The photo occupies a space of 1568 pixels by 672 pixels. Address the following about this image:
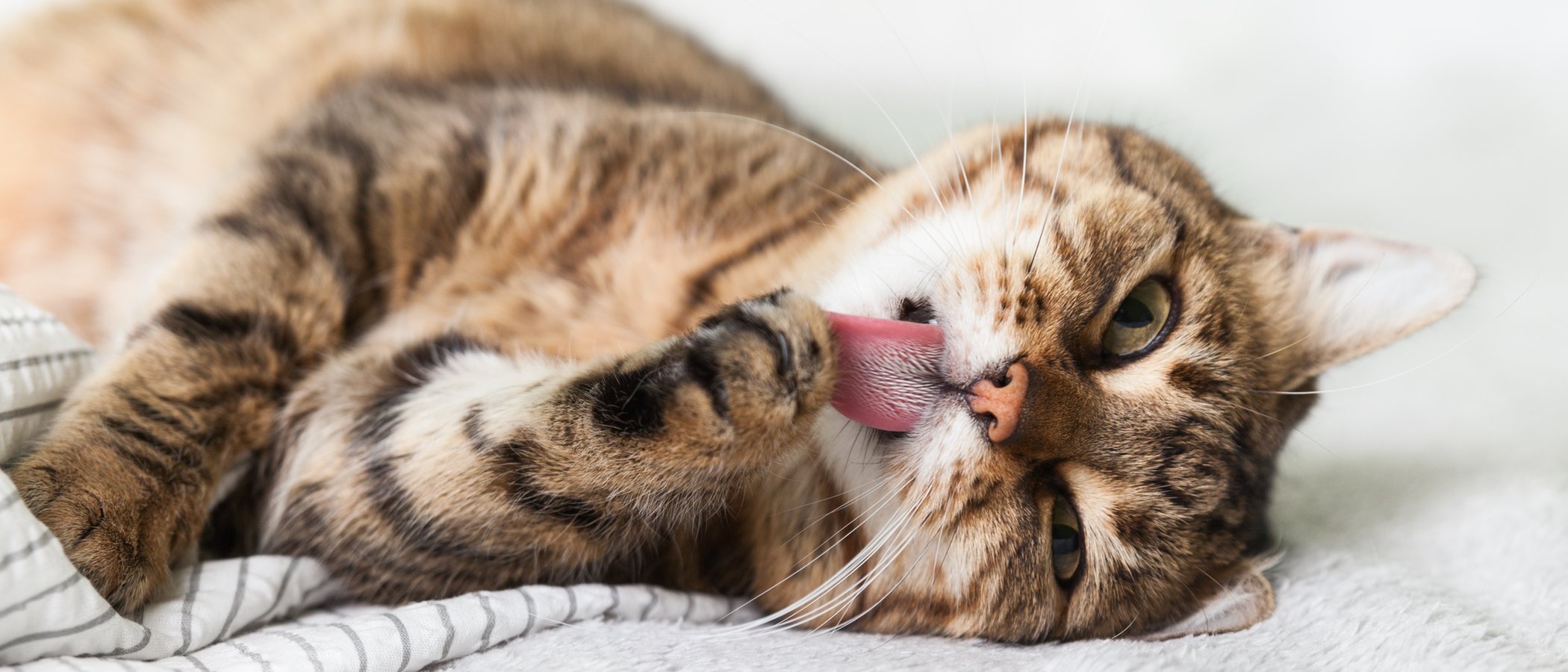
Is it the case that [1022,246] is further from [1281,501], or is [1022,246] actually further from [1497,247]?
[1497,247]

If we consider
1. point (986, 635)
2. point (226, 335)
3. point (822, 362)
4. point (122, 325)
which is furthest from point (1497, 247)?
point (122, 325)

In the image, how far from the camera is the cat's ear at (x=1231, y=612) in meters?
1.23

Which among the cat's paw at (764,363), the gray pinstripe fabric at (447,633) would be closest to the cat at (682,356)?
the cat's paw at (764,363)

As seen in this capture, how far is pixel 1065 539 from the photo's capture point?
1.21 m

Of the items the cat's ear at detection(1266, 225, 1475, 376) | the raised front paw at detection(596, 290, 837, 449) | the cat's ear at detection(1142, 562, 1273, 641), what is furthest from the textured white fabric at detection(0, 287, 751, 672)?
the cat's ear at detection(1266, 225, 1475, 376)

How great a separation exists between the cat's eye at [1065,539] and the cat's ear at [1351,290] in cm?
42

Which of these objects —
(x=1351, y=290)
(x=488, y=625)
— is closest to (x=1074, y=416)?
(x=1351, y=290)

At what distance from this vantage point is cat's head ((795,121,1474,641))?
113cm

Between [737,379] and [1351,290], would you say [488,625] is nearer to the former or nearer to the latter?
[737,379]

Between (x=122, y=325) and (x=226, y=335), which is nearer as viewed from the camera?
(x=226, y=335)

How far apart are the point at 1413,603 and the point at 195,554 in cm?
139

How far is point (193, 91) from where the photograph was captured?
→ 6.24 ft

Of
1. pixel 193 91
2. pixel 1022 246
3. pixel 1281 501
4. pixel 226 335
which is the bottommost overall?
pixel 1281 501

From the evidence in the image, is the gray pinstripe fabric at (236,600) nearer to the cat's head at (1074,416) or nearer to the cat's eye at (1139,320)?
the cat's head at (1074,416)
